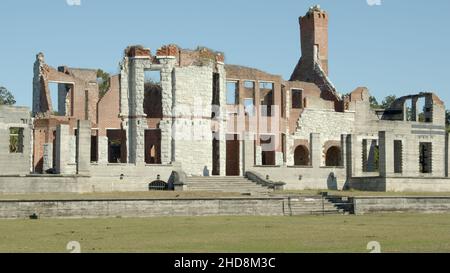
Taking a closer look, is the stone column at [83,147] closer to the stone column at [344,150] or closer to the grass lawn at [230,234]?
the grass lawn at [230,234]

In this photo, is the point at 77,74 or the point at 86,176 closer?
the point at 86,176

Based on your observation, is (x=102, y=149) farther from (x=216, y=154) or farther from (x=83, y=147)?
(x=83, y=147)

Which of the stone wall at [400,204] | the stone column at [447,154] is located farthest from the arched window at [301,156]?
the stone wall at [400,204]

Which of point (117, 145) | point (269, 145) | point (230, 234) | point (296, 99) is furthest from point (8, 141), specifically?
point (230, 234)

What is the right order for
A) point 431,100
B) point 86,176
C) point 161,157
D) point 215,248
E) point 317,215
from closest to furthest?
point 215,248, point 317,215, point 86,176, point 161,157, point 431,100

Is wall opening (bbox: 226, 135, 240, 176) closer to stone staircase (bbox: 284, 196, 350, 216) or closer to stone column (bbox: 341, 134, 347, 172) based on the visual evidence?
stone column (bbox: 341, 134, 347, 172)

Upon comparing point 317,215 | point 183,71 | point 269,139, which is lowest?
point 317,215

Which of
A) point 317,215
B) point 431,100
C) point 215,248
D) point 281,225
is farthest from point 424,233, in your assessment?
point 431,100

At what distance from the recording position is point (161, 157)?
4709 centimetres

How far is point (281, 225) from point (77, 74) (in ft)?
96.8

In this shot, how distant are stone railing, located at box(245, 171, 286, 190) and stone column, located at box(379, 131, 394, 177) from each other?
20.1ft

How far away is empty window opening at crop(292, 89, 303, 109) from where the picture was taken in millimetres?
57469
